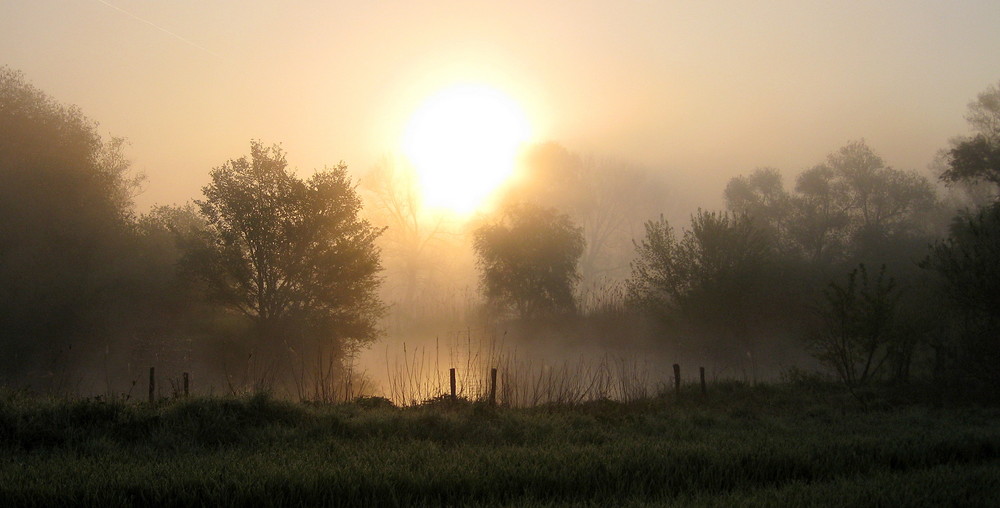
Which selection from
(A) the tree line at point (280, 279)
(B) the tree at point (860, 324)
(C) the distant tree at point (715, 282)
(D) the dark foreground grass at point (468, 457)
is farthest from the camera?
(C) the distant tree at point (715, 282)

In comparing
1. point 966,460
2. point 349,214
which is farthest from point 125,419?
point 349,214

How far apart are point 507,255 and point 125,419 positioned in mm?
42794

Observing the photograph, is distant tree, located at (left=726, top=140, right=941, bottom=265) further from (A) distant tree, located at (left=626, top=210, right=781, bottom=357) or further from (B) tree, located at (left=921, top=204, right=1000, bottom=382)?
(B) tree, located at (left=921, top=204, right=1000, bottom=382)

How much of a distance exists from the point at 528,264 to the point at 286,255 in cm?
2258

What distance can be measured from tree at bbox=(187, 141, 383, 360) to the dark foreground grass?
21043 millimetres

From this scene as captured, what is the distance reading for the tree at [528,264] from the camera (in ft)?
177

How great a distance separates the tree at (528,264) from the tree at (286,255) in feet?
60.4

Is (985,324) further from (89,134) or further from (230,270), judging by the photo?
(89,134)

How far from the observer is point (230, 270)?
34438 mm

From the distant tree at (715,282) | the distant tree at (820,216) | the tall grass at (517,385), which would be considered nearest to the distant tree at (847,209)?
the distant tree at (820,216)

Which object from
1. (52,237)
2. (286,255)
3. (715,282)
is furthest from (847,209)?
(52,237)

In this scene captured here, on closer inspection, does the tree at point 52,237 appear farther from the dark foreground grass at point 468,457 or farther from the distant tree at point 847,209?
the distant tree at point 847,209

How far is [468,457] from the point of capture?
10055mm

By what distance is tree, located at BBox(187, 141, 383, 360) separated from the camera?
113ft
